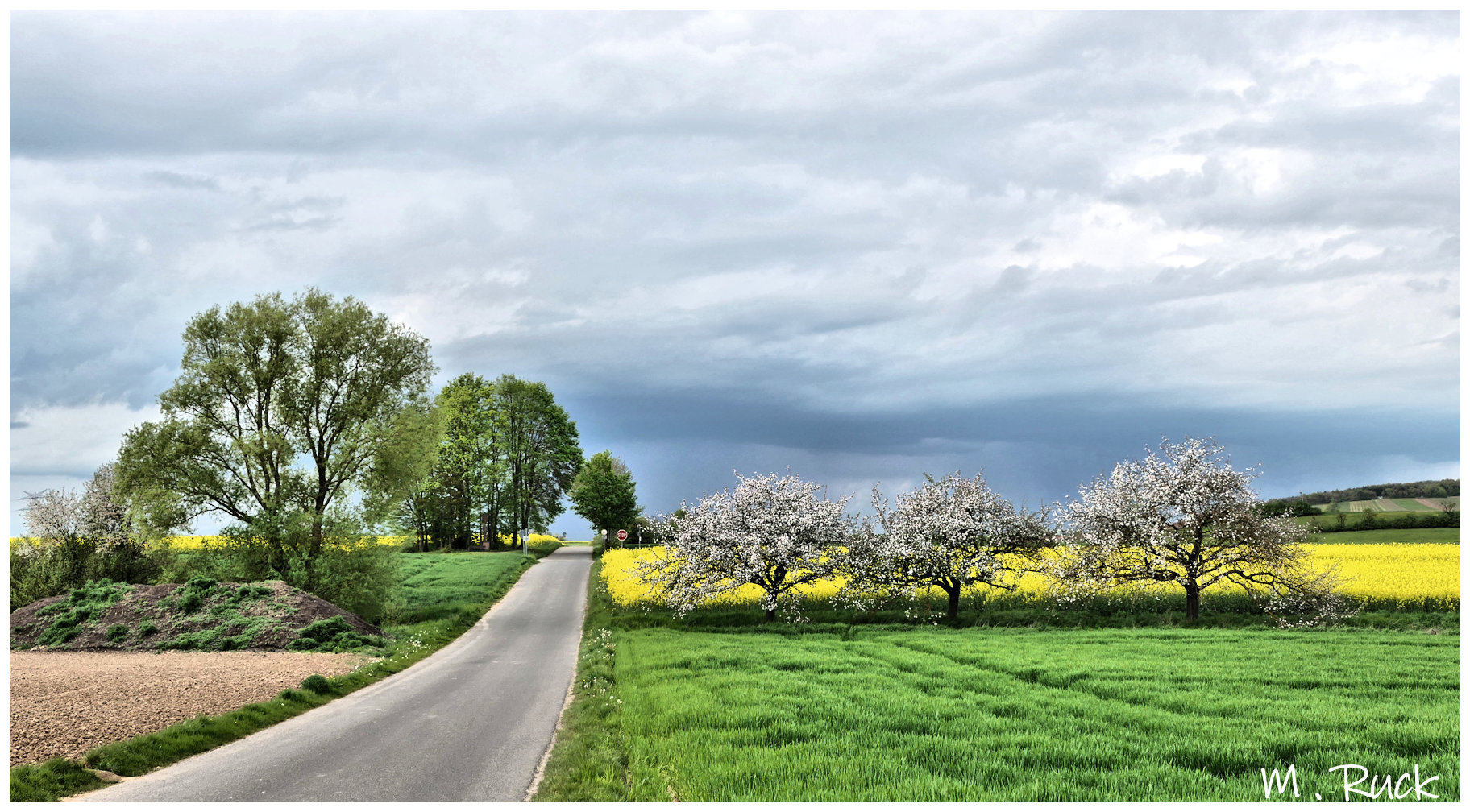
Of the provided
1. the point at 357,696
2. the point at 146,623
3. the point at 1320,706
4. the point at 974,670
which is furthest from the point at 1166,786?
the point at 146,623

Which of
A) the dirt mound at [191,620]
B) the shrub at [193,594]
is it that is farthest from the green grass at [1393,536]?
the shrub at [193,594]

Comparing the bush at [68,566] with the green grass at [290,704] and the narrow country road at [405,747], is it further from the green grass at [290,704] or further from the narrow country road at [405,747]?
the narrow country road at [405,747]

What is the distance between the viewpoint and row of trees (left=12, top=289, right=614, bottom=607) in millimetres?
32625

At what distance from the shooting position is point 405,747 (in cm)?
1259

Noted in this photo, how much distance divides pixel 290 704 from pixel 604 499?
199 ft

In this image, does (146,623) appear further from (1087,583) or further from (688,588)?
(1087,583)

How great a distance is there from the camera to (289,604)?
2777cm

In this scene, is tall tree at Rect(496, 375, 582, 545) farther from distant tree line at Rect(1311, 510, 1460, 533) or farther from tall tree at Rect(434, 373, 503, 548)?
distant tree line at Rect(1311, 510, 1460, 533)

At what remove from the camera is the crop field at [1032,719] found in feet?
30.2

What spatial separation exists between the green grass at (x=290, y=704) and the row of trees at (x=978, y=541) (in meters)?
8.79

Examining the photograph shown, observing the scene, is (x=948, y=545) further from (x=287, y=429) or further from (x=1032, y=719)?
(x=287, y=429)

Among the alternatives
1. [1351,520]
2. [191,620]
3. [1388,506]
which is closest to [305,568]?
[191,620]

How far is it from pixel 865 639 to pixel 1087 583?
1043 cm

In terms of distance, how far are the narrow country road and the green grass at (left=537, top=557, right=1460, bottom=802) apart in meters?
0.83
